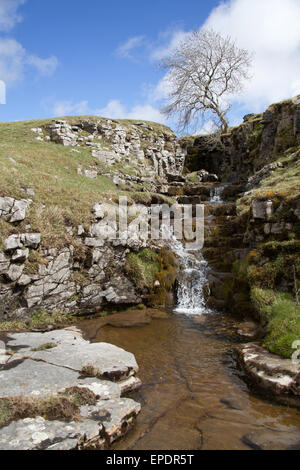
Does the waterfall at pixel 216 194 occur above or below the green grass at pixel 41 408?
above

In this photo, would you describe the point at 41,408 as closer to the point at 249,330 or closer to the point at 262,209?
the point at 249,330

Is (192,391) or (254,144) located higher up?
(254,144)

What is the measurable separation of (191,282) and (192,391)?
702 cm

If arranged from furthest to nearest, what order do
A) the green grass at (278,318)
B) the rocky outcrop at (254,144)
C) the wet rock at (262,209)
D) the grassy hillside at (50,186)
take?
the rocky outcrop at (254,144) → the wet rock at (262,209) → the grassy hillside at (50,186) → the green grass at (278,318)

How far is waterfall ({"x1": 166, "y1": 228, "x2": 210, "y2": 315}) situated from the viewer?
1219 centimetres

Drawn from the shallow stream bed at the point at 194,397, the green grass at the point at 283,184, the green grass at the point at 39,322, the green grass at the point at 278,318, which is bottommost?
the shallow stream bed at the point at 194,397

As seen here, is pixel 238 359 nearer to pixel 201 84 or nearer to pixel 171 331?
pixel 171 331

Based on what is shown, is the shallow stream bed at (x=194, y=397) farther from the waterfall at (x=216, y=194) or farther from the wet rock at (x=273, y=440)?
the waterfall at (x=216, y=194)

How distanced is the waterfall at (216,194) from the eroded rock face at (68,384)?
646 inches

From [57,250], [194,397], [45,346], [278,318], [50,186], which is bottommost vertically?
[194,397]

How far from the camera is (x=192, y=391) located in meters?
6.16

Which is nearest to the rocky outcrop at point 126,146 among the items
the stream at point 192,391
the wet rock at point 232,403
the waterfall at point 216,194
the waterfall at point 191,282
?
the waterfall at point 216,194

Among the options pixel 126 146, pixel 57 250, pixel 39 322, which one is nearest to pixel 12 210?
pixel 57 250

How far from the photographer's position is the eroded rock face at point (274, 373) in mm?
5648
